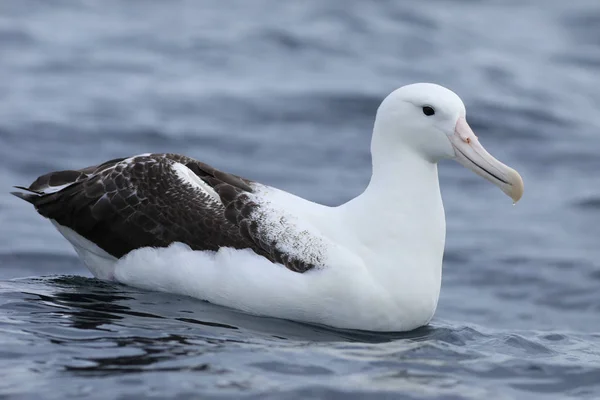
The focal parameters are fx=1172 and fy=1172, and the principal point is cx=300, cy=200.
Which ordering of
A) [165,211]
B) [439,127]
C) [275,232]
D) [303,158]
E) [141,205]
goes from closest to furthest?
[275,232] → [439,127] → [165,211] → [141,205] → [303,158]

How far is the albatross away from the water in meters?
0.16

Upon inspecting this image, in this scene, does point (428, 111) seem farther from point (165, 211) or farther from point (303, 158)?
point (303, 158)

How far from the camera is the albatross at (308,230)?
7.43 meters

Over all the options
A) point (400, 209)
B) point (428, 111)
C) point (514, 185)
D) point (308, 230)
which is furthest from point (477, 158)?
point (308, 230)

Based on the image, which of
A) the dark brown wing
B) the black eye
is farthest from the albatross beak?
the dark brown wing

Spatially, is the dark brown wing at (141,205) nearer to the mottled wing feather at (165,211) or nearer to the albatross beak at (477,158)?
the mottled wing feather at (165,211)

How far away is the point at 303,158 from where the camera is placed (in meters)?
13.4

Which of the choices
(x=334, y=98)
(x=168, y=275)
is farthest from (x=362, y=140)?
(x=168, y=275)

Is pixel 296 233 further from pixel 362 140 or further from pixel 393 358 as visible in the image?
pixel 362 140

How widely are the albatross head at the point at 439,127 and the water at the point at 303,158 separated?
3.68ft

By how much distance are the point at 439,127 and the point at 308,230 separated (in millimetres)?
1094

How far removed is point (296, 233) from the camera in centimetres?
757

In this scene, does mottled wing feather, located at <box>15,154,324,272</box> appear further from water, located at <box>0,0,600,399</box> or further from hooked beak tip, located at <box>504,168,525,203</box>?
hooked beak tip, located at <box>504,168,525,203</box>

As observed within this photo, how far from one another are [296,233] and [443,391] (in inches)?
63.5
